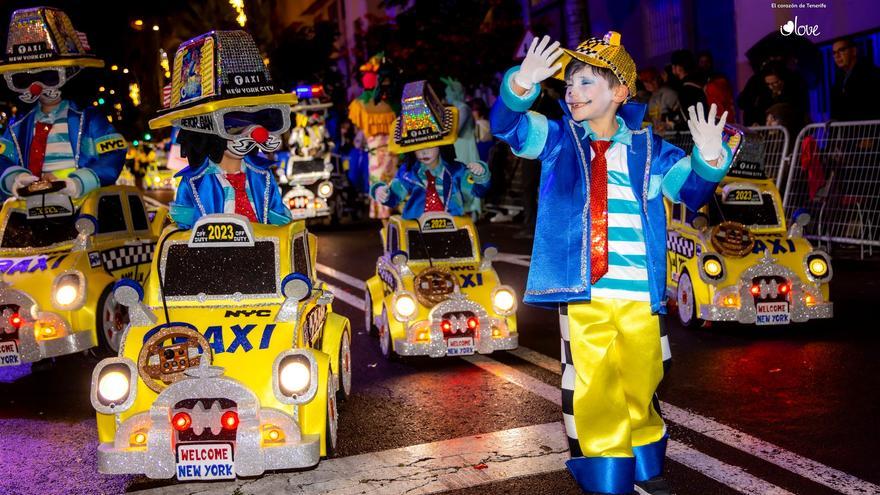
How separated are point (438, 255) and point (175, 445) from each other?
3.95m

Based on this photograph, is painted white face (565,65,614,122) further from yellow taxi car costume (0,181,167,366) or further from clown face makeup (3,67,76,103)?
clown face makeup (3,67,76,103)

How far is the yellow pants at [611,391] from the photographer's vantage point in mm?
4691

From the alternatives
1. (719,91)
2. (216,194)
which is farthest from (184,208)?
(719,91)

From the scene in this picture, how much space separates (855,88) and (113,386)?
1057 centimetres

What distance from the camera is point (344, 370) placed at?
23.0 feet

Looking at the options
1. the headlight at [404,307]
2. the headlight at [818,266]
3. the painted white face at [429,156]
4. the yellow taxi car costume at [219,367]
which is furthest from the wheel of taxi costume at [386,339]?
the headlight at [818,266]

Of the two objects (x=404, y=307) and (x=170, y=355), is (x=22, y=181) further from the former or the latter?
(x=170, y=355)

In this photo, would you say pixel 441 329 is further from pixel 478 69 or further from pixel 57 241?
pixel 478 69

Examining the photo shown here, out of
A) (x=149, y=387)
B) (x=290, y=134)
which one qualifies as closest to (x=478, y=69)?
(x=290, y=134)

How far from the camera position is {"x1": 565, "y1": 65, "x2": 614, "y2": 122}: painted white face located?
4.87m

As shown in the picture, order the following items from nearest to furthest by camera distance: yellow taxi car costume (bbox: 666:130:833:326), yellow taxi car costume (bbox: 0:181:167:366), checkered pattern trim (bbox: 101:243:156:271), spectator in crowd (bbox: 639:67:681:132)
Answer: yellow taxi car costume (bbox: 0:181:167:366), yellow taxi car costume (bbox: 666:130:833:326), checkered pattern trim (bbox: 101:243:156:271), spectator in crowd (bbox: 639:67:681:132)

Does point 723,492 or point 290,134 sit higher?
point 290,134

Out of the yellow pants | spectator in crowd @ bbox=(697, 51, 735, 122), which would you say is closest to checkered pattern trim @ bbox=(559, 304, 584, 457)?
the yellow pants

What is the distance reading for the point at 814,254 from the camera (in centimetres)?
880
